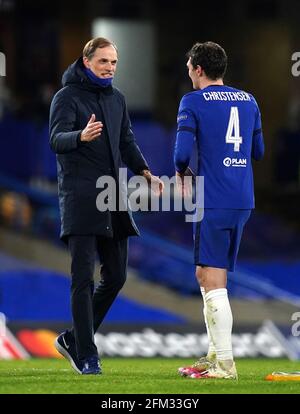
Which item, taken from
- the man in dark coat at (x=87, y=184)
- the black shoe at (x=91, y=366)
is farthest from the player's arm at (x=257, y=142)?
the black shoe at (x=91, y=366)

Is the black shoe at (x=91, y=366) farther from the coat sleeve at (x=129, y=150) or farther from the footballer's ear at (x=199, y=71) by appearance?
the footballer's ear at (x=199, y=71)

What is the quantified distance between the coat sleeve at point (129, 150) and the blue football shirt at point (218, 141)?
0.63 metres

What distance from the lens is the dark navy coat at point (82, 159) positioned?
880cm

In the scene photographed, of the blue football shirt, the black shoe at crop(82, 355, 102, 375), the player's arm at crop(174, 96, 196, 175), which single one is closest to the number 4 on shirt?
the blue football shirt

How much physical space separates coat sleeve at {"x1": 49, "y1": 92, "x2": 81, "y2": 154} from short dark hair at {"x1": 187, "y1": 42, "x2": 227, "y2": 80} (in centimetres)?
79

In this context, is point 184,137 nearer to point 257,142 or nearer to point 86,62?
point 257,142

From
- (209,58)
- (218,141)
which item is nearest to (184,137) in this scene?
(218,141)

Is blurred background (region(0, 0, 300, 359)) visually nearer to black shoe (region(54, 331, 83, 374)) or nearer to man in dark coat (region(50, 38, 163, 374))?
black shoe (region(54, 331, 83, 374))

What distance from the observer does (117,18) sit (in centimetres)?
2128

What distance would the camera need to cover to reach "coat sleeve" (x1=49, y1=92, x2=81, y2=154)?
28.4ft

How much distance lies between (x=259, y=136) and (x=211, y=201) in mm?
544

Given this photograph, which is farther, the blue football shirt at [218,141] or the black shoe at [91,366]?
the black shoe at [91,366]

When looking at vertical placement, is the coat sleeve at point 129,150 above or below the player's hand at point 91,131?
below

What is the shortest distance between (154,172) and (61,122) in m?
10.8
